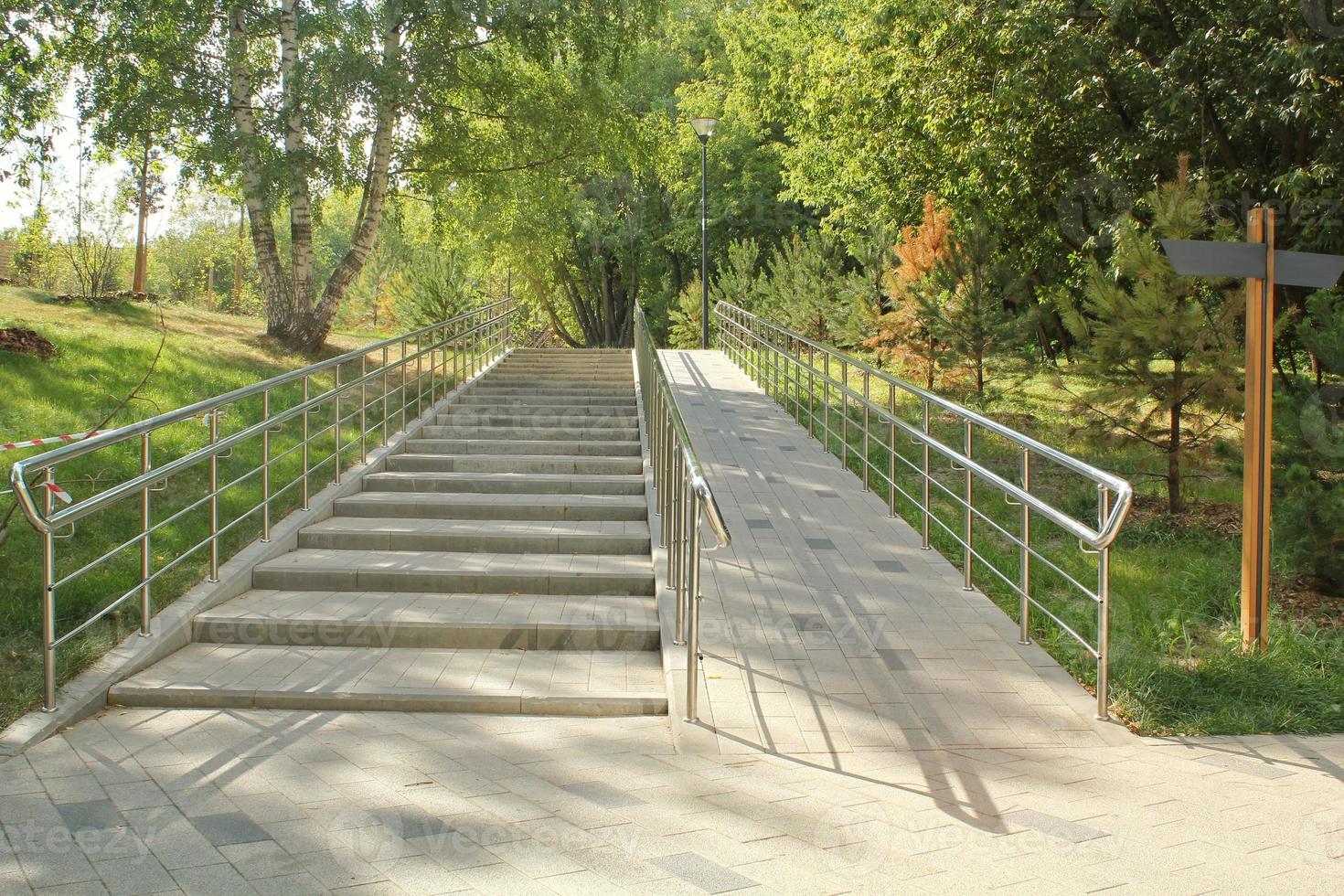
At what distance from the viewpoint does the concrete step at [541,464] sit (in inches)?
362

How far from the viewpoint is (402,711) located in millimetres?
4406

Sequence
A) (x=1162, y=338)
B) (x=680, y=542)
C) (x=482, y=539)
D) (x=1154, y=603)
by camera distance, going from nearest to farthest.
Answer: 1. (x=680, y=542)
2. (x=1154, y=603)
3. (x=482, y=539)
4. (x=1162, y=338)

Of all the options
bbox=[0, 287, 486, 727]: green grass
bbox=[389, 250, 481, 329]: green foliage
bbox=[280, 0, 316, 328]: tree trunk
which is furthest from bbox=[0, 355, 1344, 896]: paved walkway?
bbox=[389, 250, 481, 329]: green foliage

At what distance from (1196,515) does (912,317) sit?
5.20 metres

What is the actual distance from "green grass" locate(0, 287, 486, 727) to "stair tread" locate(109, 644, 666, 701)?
462 millimetres

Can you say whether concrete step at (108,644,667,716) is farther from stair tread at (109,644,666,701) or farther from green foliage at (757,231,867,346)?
green foliage at (757,231,867,346)

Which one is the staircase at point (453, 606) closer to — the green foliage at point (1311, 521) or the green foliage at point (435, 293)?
the green foliage at point (1311, 521)

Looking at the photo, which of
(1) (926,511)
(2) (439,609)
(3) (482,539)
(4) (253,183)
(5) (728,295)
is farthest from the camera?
(5) (728,295)

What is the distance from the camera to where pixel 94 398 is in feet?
30.9

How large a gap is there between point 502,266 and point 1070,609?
91.4 feet

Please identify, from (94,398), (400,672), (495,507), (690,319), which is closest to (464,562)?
(495,507)

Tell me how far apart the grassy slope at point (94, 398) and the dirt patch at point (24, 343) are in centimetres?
14

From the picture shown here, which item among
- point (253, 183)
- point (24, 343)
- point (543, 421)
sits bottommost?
point (543, 421)

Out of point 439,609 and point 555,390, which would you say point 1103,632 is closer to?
point 439,609
